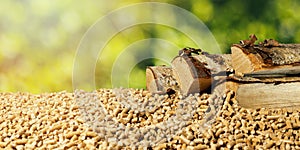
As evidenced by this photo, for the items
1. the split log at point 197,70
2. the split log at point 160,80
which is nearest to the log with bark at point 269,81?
the split log at point 197,70

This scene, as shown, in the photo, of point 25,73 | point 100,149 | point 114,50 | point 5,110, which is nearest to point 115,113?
point 100,149

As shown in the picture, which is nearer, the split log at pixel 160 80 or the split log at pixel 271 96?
the split log at pixel 271 96

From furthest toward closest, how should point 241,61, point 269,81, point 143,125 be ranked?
point 241,61, point 269,81, point 143,125

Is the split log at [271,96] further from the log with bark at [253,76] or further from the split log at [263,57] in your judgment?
the split log at [263,57]

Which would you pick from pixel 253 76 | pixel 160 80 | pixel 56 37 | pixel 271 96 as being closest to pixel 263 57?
pixel 253 76

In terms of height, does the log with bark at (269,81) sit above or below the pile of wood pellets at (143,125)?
above

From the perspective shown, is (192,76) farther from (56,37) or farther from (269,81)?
(56,37)
